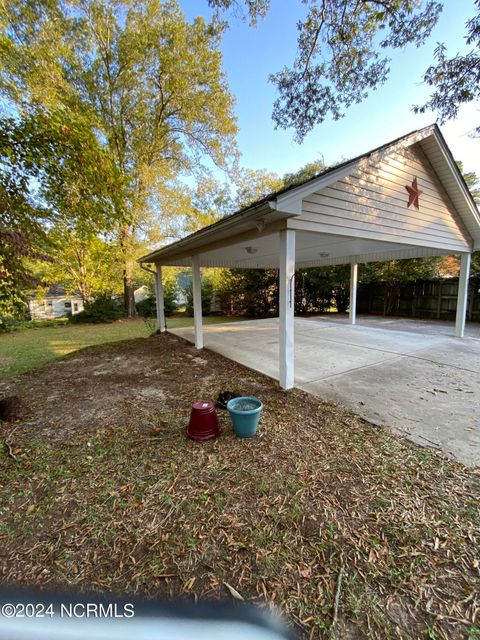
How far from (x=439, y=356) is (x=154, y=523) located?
6126 mm

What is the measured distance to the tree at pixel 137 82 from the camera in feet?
34.1

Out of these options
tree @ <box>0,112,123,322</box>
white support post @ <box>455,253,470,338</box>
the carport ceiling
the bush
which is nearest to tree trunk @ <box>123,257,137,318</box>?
the bush

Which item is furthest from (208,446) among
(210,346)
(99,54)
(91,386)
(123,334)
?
(99,54)

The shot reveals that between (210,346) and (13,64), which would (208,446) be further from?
(13,64)

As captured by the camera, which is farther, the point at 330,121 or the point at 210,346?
the point at 210,346

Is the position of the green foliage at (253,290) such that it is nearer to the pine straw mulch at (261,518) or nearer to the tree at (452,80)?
the tree at (452,80)

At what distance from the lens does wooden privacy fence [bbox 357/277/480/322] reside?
10.1 meters

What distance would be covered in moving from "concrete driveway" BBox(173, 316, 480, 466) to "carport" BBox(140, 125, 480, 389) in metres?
0.87

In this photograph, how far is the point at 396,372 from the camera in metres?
4.73

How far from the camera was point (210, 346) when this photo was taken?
24.1ft

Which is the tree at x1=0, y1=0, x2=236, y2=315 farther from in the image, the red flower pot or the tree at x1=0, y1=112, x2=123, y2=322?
the red flower pot

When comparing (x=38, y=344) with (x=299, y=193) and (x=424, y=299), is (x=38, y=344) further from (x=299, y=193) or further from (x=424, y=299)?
(x=424, y=299)

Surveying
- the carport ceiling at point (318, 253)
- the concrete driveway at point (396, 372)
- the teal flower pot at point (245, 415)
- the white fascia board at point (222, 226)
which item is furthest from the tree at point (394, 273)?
the teal flower pot at point (245, 415)

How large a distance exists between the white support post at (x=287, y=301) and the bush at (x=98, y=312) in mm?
12704
